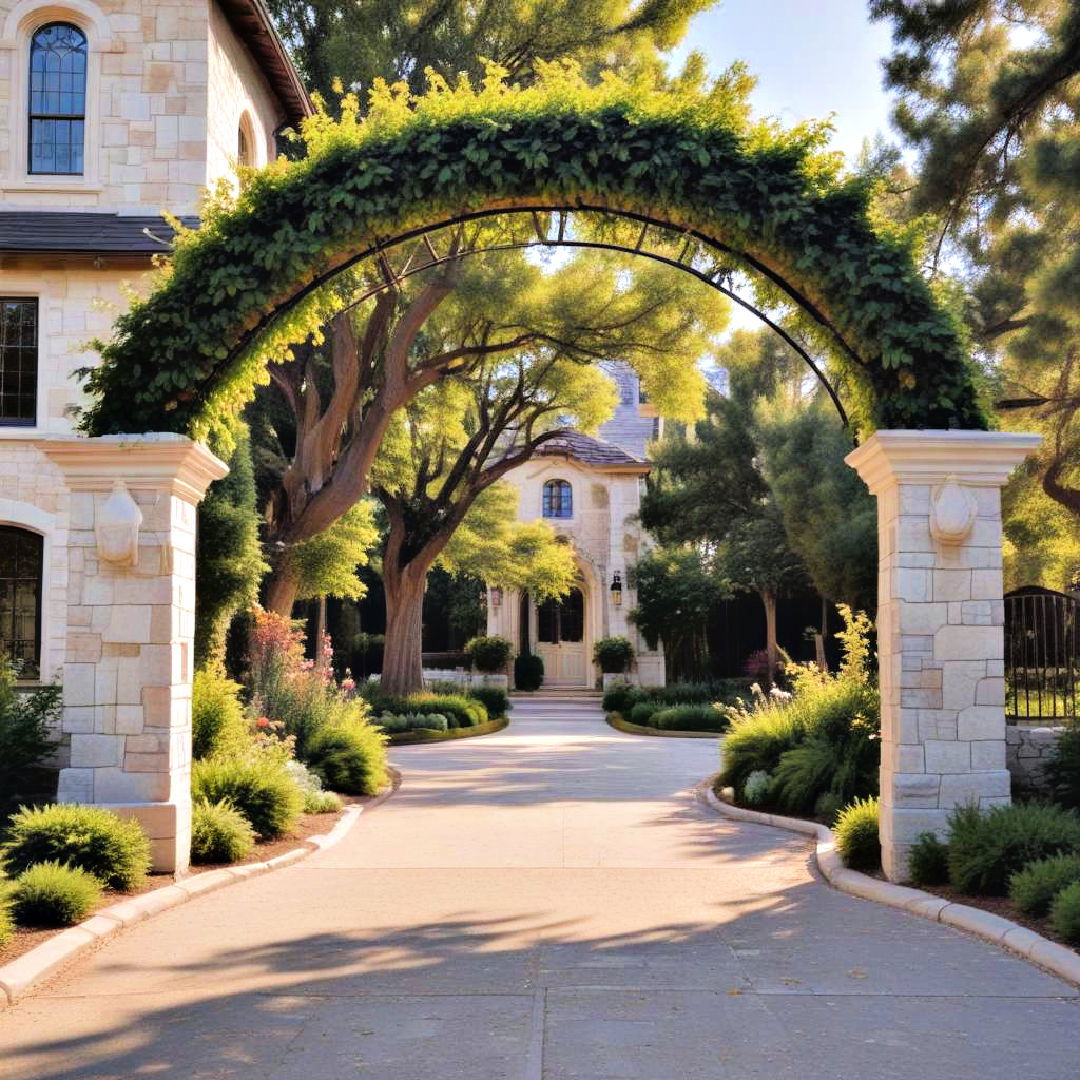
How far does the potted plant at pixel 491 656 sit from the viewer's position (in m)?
33.9

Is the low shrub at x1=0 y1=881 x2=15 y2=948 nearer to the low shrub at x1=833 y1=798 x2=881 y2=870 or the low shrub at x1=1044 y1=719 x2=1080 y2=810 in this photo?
the low shrub at x1=833 y1=798 x2=881 y2=870

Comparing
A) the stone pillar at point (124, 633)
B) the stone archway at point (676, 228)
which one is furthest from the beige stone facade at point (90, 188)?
the stone archway at point (676, 228)

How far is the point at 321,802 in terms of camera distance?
493 inches

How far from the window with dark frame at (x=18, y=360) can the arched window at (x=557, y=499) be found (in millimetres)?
21610

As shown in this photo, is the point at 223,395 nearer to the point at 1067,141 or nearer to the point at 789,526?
the point at 1067,141

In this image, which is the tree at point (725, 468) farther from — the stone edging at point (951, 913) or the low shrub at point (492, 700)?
the stone edging at point (951, 913)

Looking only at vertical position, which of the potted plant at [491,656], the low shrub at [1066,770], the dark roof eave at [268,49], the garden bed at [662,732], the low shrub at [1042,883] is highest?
the dark roof eave at [268,49]

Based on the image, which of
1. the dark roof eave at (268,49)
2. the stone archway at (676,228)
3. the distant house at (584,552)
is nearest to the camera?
the stone archway at (676,228)

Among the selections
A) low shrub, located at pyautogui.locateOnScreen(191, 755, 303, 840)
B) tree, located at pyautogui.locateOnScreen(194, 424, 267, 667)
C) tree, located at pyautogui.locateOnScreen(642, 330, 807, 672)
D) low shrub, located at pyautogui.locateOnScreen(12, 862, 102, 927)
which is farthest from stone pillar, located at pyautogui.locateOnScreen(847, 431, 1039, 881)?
tree, located at pyautogui.locateOnScreen(642, 330, 807, 672)

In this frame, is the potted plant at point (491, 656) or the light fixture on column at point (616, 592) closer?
the potted plant at point (491, 656)

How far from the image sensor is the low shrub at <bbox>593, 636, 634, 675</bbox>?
33.5 metres

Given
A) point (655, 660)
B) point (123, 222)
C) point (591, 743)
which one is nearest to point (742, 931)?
point (123, 222)

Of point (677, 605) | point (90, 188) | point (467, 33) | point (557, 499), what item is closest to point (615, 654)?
point (677, 605)

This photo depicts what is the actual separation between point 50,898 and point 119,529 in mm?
2668
